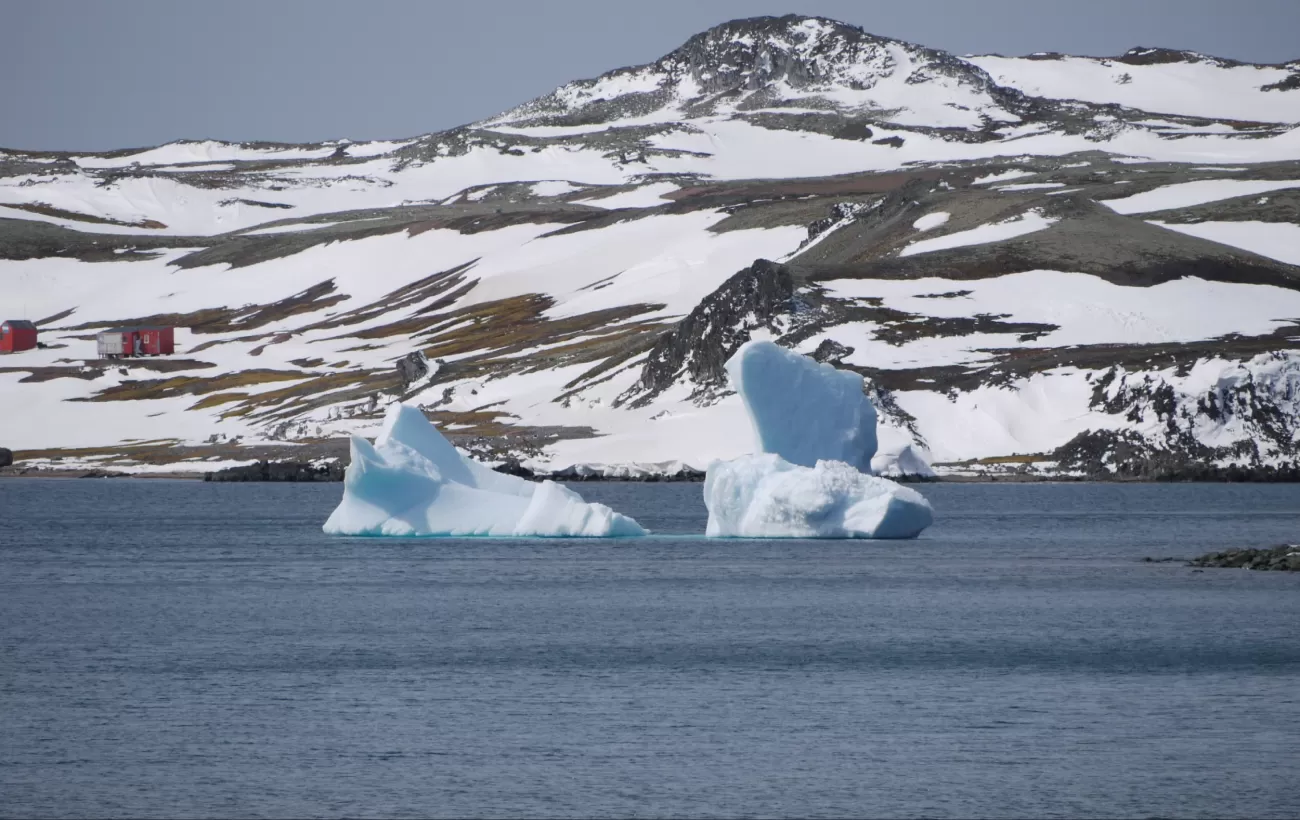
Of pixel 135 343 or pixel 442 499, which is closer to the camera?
pixel 442 499

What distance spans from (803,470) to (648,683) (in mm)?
26101

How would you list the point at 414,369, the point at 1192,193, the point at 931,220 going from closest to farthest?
1. the point at 414,369
2. the point at 931,220
3. the point at 1192,193

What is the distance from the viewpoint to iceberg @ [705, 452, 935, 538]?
58031 mm

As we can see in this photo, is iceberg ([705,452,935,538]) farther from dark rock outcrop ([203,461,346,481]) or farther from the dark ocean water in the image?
dark rock outcrop ([203,461,346,481])

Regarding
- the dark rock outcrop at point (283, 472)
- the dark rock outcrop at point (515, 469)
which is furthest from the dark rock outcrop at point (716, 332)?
the dark rock outcrop at point (283, 472)

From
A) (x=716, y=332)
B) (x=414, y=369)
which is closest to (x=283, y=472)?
(x=414, y=369)

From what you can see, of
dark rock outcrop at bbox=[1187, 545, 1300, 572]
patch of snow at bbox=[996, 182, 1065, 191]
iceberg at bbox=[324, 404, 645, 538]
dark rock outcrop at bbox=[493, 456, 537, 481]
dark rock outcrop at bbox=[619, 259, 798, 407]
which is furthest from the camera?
patch of snow at bbox=[996, 182, 1065, 191]

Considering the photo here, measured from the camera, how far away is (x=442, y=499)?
6075 cm

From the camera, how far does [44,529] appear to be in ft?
253

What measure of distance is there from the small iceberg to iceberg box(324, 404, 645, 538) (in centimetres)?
384

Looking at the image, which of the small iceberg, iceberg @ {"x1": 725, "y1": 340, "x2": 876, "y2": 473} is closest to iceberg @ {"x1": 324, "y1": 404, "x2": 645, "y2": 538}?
the small iceberg

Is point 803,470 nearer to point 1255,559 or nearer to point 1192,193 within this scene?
point 1255,559

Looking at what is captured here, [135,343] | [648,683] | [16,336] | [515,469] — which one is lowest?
[515,469]

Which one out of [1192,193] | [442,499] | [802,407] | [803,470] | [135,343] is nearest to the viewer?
[803,470]
